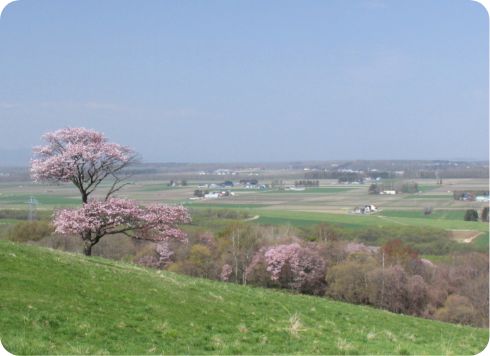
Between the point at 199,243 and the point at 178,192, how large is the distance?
10.9 m

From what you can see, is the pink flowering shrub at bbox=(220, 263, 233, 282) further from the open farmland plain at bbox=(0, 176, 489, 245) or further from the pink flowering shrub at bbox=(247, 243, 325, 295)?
the open farmland plain at bbox=(0, 176, 489, 245)

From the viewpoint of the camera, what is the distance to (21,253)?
1447 centimetres

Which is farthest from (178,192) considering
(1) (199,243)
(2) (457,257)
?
(2) (457,257)

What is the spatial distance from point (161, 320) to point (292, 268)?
33866mm

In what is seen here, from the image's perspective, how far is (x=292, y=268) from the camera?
44656 mm

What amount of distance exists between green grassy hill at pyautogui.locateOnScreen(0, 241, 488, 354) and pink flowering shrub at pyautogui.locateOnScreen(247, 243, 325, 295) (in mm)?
27280

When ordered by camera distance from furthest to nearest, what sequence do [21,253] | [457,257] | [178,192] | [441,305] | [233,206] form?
1. [233,206]
2. [178,192]
3. [457,257]
4. [441,305]
5. [21,253]

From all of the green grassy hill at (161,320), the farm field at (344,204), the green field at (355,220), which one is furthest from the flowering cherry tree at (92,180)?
the green field at (355,220)

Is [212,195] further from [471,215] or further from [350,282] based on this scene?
[350,282]

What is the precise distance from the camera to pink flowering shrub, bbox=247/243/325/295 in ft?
145

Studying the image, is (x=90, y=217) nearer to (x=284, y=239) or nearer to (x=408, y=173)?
(x=284, y=239)

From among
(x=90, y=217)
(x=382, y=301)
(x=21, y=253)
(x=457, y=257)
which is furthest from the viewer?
(x=457, y=257)

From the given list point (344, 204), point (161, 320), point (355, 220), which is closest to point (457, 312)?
point (161, 320)

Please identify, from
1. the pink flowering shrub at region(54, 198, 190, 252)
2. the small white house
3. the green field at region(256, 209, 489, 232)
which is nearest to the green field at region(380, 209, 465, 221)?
the green field at region(256, 209, 489, 232)
